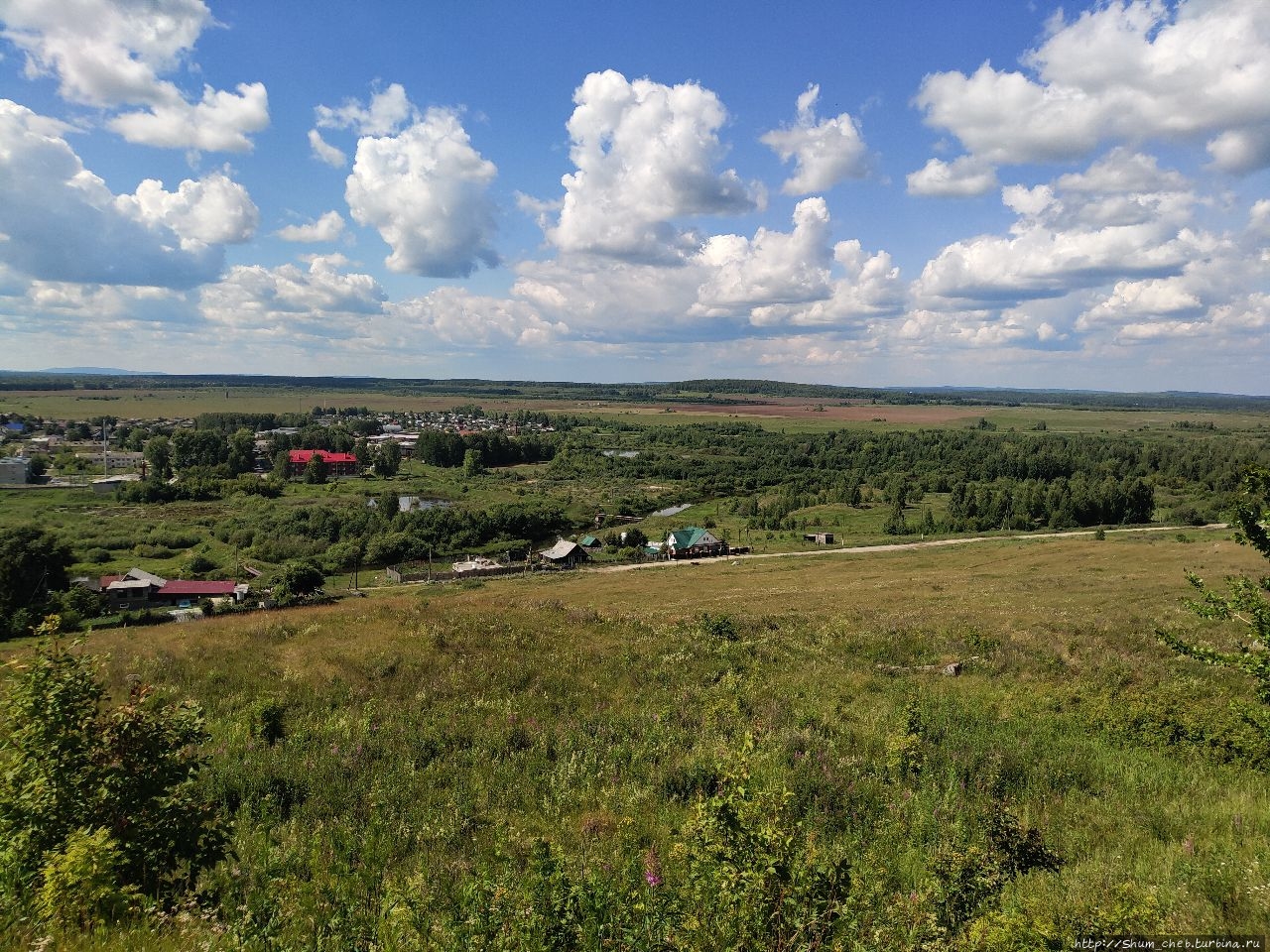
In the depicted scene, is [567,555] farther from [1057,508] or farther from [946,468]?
[946,468]

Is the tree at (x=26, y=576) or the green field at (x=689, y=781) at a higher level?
the green field at (x=689, y=781)

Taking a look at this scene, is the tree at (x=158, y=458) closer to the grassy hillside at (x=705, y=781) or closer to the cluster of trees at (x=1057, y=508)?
the grassy hillside at (x=705, y=781)

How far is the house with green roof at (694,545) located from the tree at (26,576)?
5272cm

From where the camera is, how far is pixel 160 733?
5.66 metres

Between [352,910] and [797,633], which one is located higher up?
[352,910]

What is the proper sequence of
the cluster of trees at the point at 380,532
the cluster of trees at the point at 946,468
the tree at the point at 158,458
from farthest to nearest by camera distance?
the tree at the point at 158,458
the cluster of trees at the point at 946,468
the cluster of trees at the point at 380,532

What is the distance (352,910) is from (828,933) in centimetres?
435

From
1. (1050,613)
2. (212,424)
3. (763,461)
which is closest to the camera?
(1050,613)

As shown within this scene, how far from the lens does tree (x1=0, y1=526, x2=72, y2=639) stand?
41.0 metres

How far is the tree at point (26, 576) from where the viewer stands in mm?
41031

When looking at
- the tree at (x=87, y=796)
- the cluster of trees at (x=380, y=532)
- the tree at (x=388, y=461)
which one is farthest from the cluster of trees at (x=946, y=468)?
the tree at (x=87, y=796)

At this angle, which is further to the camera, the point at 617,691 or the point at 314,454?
the point at 314,454

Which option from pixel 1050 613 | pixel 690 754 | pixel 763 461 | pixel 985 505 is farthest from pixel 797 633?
pixel 763 461

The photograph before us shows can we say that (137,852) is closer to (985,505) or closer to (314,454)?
(985,505)
